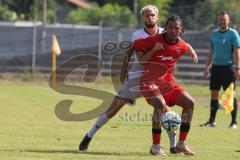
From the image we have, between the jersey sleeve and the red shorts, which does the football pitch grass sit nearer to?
the red shorts

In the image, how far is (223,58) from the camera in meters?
16.1

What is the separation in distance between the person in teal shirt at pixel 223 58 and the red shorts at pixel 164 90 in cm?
453

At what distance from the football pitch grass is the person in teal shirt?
66 centimetres


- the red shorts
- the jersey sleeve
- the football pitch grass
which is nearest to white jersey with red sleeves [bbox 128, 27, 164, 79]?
the red shorts

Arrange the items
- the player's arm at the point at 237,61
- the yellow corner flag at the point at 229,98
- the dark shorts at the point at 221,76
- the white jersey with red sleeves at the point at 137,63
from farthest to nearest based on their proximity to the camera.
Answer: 1. the yellow corner flag at the point at 229,98
2. the dark shorts at the point at 221,76
3. the player's arm at the point at 237,61
4. the white jersey with red sleeves at the point at 137,63

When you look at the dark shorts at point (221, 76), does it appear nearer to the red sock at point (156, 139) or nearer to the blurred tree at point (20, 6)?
the red sock at point (156, 139)

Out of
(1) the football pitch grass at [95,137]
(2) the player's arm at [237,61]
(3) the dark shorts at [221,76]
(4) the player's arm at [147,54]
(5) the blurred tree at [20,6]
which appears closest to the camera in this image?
(1) the football pitch grass at [95,137]

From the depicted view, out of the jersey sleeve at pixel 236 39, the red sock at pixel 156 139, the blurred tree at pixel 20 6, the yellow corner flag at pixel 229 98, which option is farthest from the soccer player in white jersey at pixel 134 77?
the blurred tree at pixel 20 6

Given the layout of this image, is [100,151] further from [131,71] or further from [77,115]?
[77,115]

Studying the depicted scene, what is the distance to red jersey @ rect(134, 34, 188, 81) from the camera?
36.4ft

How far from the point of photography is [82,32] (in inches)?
1543

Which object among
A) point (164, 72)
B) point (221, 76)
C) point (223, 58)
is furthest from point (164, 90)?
point (221, 76)

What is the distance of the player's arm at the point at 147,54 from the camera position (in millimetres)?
11000

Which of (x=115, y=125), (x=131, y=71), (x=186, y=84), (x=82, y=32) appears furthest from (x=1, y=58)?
(x=131, y=71)
